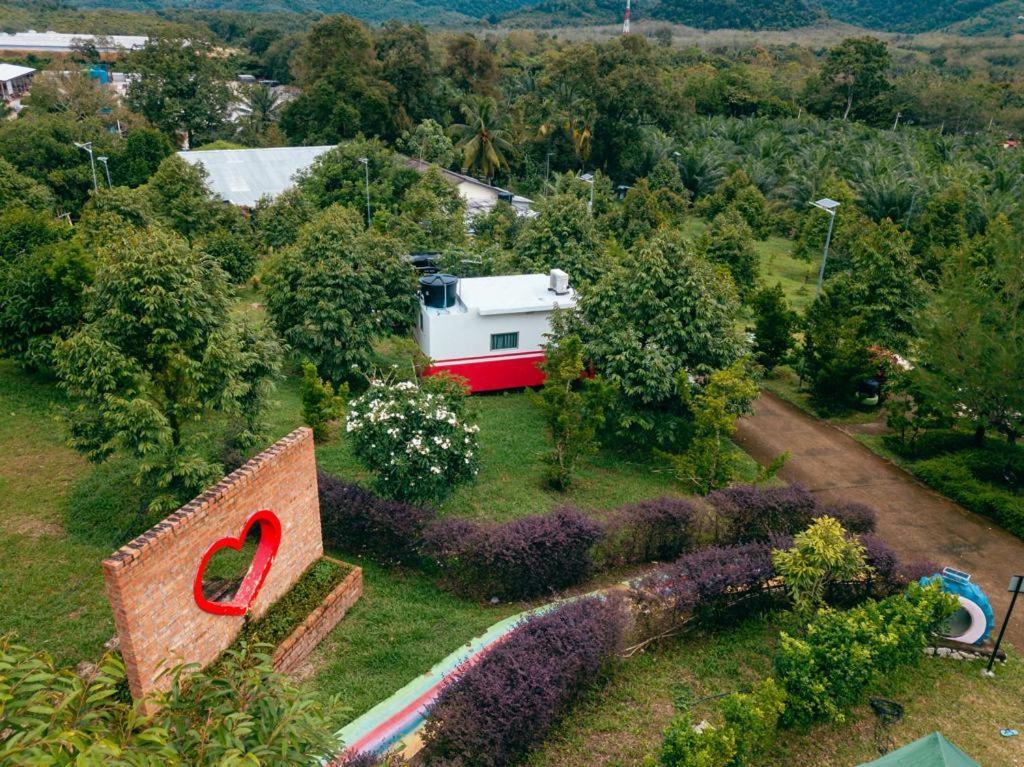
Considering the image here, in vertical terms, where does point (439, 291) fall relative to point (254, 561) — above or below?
above

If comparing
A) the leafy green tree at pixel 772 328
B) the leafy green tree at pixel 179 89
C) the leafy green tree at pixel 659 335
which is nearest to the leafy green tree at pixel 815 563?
the leafy green tree at pixel 659 335

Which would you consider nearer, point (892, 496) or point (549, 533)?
point (549, 533)

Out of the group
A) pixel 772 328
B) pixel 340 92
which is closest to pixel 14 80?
pixel 340 92

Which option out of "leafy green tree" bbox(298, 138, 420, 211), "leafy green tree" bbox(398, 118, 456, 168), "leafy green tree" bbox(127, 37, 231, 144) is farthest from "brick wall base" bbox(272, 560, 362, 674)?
"leafy green tree" bbox(127, 37, 231, 144)

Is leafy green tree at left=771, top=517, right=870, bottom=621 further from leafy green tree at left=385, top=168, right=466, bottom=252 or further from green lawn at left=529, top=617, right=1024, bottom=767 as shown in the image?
leafy green tree at left=385, top=168, right=466, bottom=252

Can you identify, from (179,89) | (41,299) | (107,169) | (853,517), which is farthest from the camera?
(179,89)

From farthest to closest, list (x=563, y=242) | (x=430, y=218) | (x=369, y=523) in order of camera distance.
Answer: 1. (x=430, y=218)
2. (x=563, y=242)
3. (x=369, y=523)

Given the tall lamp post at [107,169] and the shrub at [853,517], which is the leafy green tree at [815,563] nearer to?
the shrub at [853,517]

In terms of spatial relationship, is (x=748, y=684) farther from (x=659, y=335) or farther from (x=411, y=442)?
(x=659, y=335)
